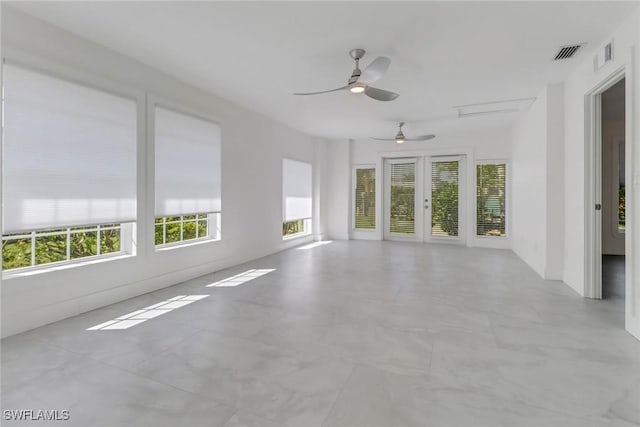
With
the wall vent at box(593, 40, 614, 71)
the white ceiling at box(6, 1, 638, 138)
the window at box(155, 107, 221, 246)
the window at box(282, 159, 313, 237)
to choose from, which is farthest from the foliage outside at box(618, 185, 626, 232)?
the window at box(155, 107, 221, 246)

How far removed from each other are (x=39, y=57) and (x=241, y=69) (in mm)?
1862

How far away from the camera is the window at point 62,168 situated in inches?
102

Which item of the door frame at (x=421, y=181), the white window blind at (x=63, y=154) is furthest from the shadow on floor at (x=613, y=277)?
the white window blind at (x=63, y=154)

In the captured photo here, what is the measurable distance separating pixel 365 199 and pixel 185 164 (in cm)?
527

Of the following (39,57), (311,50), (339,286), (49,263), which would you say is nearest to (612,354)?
(339,286)

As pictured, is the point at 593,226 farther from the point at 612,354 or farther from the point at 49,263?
the point at 49,263

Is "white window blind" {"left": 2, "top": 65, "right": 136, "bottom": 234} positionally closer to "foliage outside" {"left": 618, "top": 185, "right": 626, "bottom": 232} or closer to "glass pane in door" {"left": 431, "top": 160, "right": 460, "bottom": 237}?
"glass pane in door" {"left": 431, "top": 160, "right": 460, "bottom": 237}

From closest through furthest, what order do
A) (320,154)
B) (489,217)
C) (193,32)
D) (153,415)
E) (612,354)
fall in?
(153,415)
(612,354)
(193,32)
(489,217)
(320,154)

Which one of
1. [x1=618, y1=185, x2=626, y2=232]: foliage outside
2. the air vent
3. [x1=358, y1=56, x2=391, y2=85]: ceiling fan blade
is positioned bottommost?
[x1=618, y1=185, x2=626, y2=232]: foliage outside

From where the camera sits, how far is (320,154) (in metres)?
8.17

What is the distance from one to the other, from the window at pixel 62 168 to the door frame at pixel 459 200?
21.2 feet

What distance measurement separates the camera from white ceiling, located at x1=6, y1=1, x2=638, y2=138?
2.55m

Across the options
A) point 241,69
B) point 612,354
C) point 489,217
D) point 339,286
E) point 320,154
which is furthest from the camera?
point 320,154

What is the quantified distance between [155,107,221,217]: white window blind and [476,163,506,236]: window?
5.83 m
